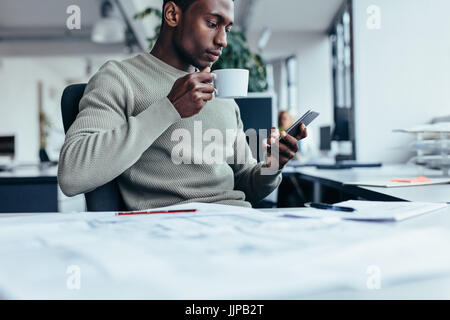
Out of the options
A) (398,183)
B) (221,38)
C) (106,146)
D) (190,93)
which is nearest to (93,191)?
(106,146)

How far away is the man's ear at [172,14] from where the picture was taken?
3.61ft

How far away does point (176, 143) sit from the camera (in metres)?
1.05

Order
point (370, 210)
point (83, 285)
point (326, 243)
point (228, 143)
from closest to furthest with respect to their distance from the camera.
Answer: point (83, 285) → point (326, 243) → point (370, 210) → point (228, 143)

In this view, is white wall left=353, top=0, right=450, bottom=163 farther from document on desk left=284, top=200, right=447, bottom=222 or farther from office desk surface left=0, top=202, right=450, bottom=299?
office desk surface left=0, top=202, right=450, bottom=299

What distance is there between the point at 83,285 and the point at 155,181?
2.16ft

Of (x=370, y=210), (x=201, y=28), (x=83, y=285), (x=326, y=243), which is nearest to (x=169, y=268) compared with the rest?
(x=83, y=285)

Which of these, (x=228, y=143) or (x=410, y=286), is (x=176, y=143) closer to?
(x=228, y=143)

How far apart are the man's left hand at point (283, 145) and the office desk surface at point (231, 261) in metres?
0.39

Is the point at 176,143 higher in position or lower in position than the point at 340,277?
higher

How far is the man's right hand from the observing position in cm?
85

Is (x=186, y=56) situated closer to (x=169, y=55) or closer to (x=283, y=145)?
(x=169, y=55)

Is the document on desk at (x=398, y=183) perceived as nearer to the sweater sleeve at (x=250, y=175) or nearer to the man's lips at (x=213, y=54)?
the sweater sleeve at (x=250, y=175)

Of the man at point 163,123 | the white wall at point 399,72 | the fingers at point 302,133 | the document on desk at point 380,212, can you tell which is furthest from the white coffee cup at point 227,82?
the white wall at point 399,72

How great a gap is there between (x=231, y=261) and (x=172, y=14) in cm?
85
